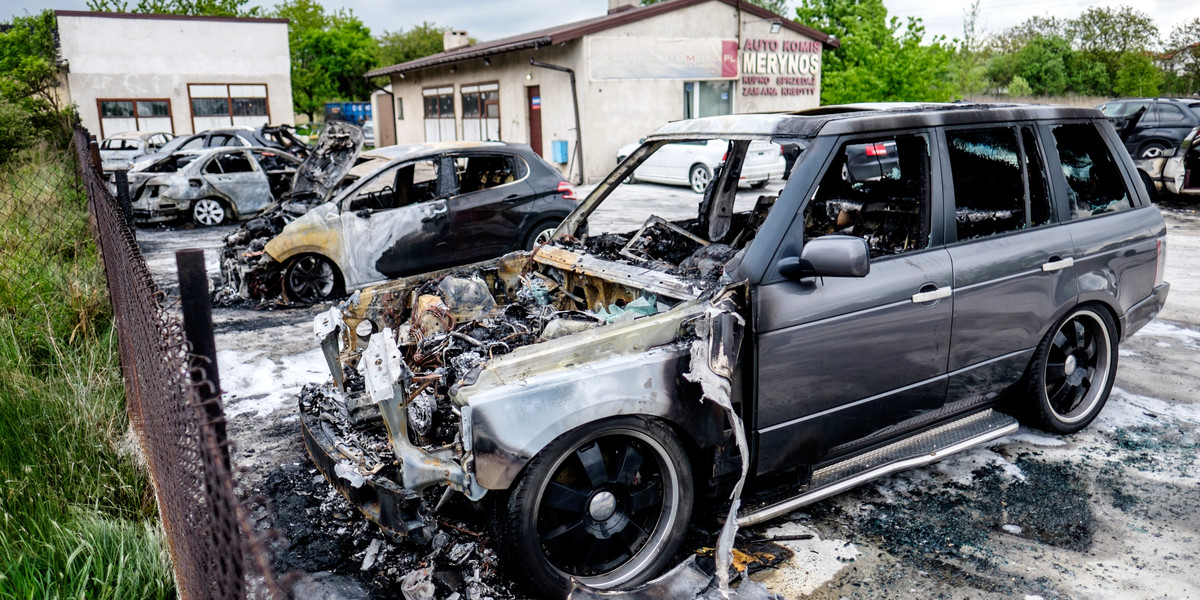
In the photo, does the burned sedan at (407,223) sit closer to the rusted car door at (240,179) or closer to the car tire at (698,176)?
the rusted car door at (240,179)

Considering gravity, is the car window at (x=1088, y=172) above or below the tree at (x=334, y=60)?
below

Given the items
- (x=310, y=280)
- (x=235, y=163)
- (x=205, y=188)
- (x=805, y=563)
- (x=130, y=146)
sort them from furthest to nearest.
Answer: (x=130, y=146) < (x=235, y=163) < (x=205, y=188) < (x=310, y=280) < (x=805, y=563)

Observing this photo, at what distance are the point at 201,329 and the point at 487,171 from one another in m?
7.32

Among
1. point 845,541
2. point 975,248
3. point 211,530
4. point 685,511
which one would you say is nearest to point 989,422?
point 975,248

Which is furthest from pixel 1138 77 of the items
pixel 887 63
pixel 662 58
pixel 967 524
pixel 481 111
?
pixel 967 524

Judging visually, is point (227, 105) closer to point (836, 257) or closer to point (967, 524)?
point (836, 257)

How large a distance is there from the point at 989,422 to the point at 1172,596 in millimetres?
1274

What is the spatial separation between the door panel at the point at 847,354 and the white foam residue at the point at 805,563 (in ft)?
1.24

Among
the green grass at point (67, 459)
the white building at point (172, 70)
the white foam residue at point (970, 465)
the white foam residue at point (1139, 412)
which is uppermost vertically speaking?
the white building at point (172, 70)

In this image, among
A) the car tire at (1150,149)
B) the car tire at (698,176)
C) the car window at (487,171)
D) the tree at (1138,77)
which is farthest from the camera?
the tree at (1138,77)

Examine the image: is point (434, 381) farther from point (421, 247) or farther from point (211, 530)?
point (421, 247)

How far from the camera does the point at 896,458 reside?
3.90m

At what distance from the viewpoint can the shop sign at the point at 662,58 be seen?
20359 millimetres

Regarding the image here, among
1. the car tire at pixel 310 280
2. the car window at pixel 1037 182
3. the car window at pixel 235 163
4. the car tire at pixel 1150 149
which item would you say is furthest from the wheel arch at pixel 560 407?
the car tire at pixel 1150 149
